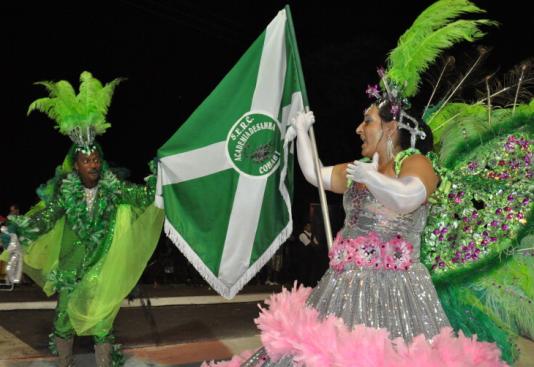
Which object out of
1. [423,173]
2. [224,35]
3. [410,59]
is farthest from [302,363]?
[224,35]

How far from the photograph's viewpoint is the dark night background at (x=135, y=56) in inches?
436

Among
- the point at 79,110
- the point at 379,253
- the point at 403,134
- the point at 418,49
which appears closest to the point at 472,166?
the point at 403,134

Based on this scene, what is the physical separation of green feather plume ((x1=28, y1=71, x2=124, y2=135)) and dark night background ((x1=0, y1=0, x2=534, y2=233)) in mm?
5881

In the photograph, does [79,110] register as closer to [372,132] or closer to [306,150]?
[306,150]

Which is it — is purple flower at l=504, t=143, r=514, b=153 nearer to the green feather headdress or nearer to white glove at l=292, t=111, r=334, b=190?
white glove at l=292, t=111, r=334, b=190

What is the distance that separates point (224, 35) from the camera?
45.4 feet

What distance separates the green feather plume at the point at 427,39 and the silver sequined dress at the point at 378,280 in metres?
0.59

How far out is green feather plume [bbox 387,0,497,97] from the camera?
9.54 ft

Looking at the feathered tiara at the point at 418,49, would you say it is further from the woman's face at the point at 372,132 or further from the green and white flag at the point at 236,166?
the green and white flag at the point at 236,166

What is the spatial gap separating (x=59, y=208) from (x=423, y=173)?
9.57 feet

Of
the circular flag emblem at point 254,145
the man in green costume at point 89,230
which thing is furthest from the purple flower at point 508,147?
the man in green costume at point 89,230

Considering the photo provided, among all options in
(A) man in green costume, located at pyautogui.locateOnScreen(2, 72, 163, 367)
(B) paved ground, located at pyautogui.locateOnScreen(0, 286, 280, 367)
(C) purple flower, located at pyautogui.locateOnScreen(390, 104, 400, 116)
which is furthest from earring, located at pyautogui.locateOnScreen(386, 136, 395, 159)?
(B) paved ground, located at pyautogui.locateOnScreen(0, 286, 280, 367)

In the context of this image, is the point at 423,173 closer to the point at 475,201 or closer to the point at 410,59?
the point at 410,59

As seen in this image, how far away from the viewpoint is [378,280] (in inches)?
110
